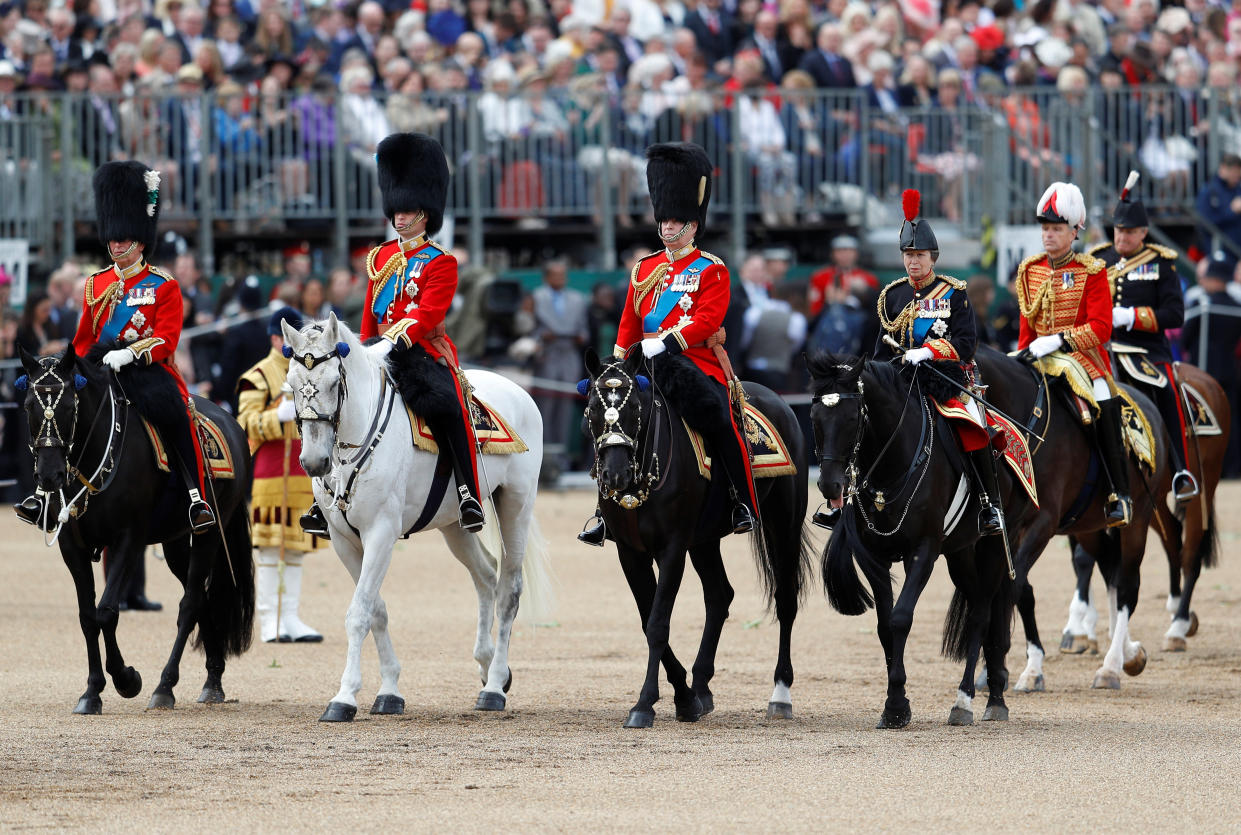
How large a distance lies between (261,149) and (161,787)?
546 inches

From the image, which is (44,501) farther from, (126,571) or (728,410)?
(728,410)

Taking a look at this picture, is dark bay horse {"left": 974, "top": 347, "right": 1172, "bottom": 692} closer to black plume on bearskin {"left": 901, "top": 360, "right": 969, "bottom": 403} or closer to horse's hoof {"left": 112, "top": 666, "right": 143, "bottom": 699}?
black plume on bearskin {"left": 901, "top": 360, "right": 969, "bottom": 403}

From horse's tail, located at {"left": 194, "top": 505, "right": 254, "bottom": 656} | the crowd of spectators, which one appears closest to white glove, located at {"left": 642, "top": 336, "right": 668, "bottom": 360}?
horse's tail, located at {"left": 194, "top": 505, "right": 254, "bottom": 656}

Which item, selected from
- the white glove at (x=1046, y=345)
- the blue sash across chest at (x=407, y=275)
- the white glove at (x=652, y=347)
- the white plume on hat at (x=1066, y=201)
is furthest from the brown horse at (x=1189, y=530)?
the blue sash across chest at (x=407, y=275)

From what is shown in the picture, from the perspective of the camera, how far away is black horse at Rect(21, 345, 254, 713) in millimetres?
9898

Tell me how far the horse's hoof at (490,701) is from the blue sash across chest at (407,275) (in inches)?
77.9

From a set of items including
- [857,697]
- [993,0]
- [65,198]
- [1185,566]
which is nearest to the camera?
[857,697]

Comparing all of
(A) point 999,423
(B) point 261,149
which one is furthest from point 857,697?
(B) point 261,149

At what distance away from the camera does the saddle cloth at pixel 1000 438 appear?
9.84 metres

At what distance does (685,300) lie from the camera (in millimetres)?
10156

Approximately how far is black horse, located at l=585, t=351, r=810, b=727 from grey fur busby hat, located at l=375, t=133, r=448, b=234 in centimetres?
134

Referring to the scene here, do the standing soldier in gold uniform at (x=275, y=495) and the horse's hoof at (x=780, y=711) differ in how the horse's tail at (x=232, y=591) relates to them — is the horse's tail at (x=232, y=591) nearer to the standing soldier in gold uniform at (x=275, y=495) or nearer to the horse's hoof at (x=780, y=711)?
the standing soldier in gold uniform at (x=275, y=495)

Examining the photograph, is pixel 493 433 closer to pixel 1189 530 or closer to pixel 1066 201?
pixel 1066 201

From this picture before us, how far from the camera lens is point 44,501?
393 inches
